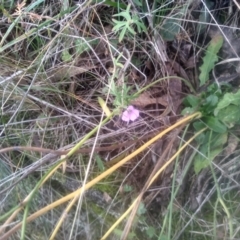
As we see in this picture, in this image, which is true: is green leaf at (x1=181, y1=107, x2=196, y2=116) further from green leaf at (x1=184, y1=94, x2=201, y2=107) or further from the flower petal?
the flower petal

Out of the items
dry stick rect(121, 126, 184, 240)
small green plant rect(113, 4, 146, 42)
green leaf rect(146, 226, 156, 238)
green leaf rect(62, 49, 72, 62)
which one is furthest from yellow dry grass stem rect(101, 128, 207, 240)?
green leaf rect(62, 49, 72, 62)

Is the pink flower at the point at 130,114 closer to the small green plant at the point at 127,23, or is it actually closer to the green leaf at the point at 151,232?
the small green plant at the point at 127,23

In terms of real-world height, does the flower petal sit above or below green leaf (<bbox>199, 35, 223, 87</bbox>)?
below

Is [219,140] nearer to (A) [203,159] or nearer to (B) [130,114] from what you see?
(A) [203,159]

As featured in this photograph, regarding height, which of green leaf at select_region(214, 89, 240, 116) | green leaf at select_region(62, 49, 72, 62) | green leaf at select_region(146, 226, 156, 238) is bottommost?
green leaf at select_region(146, 226, 156, 238)

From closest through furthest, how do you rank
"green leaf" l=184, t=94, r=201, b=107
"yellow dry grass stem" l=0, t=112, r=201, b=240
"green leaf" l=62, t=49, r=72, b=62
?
"yellow dry grass stem" l=0, t=112, r=201, b=240, "green leaf" l=184, t=94, r=201, b=107, "green leaf" l=62, t=49, r=72, b=62

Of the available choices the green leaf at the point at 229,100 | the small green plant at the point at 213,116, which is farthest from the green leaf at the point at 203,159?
the green leaf at the point at 229,100

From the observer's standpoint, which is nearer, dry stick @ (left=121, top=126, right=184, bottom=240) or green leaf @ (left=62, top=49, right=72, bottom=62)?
dry stick @ (left=121, top=126, right=184, bottom=240)

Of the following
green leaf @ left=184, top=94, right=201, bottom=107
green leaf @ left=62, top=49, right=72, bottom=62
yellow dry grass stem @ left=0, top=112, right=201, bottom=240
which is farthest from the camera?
green leaf @ left=62, top=49, right=72, bottom=62
